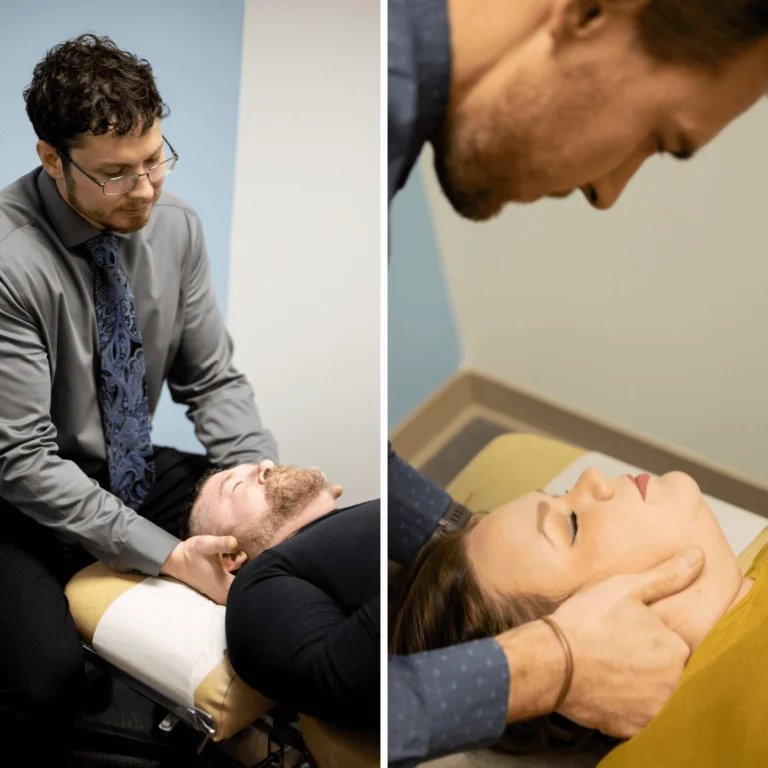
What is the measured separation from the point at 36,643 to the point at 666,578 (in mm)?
1055

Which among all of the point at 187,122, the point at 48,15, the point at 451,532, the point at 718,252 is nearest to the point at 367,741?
the point at 451,532

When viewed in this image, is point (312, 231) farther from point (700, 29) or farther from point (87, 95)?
point (700, 29)

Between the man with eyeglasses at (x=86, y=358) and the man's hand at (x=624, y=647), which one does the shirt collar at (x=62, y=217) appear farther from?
the man's hand at (x=624, y=647)

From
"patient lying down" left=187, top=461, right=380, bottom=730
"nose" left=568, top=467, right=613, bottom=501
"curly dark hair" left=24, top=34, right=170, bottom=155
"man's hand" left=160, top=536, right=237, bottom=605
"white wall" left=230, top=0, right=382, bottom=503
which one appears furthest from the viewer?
→ "white wall" left=230, top=0, right=382, bottom=503

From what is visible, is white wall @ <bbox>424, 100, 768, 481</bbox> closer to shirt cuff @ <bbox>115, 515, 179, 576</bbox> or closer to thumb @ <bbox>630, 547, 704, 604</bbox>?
thumb @ <bbox>630, 547, 704, 604</bbox>

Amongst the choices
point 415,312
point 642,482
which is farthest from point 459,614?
point 415,312

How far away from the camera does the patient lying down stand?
1381 mm

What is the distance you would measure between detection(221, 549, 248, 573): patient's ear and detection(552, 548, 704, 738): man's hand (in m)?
0.61

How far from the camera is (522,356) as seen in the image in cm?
130

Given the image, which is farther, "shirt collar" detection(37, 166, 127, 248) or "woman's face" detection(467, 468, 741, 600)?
"shirt collar" detection(37, 166, 127, 248)

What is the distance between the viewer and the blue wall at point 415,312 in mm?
1311

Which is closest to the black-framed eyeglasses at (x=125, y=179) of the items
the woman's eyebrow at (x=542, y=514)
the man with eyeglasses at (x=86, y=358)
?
the man with eyeglasses at (x=86, y=358)

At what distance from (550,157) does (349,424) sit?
0.68 meters

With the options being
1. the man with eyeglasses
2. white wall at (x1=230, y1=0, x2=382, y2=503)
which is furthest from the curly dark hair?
white wall at (x1=230, y1=0, x2=382, y2=503)
